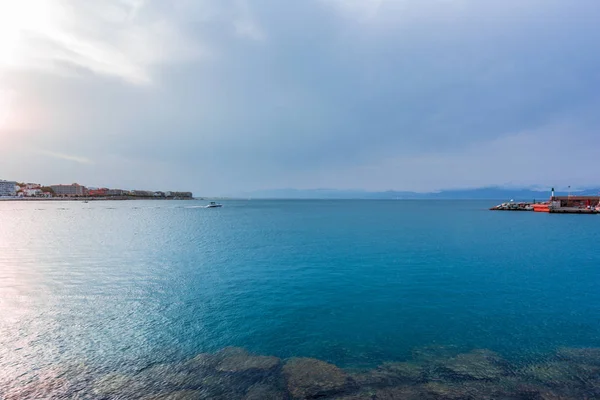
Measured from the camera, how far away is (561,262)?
3434cm

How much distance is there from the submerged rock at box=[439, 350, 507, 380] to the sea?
8 cm

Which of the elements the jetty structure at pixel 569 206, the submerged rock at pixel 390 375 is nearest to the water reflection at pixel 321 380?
the submerged rock at pixel 390 375

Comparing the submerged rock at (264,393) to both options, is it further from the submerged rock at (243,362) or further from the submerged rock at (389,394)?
the submerged rock at (389,394)

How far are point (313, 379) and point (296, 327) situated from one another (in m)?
5.28

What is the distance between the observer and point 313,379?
1112 centimetres

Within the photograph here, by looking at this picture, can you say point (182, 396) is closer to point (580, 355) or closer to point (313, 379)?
point (313, 379)

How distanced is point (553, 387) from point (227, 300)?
17718 millimetres

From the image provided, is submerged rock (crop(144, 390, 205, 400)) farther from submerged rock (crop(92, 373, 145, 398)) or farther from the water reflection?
submerged rock (crop(92, 373, 145, 398))

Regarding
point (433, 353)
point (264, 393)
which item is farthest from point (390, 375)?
point (264, 393)

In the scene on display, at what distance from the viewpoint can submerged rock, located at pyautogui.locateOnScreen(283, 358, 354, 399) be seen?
10.4 metres

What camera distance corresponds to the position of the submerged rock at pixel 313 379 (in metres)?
10.4

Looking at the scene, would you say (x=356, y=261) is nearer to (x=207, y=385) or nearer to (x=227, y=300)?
(x=227, y=300)

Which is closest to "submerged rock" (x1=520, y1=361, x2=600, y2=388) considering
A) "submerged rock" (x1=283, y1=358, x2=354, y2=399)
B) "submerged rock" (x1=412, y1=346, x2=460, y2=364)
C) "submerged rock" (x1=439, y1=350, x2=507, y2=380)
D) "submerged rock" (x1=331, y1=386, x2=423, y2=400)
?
"submerged rock" (x1=439, y1=350, x2=507, y2=380)

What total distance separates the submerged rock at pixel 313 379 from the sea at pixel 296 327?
63 millimetres
